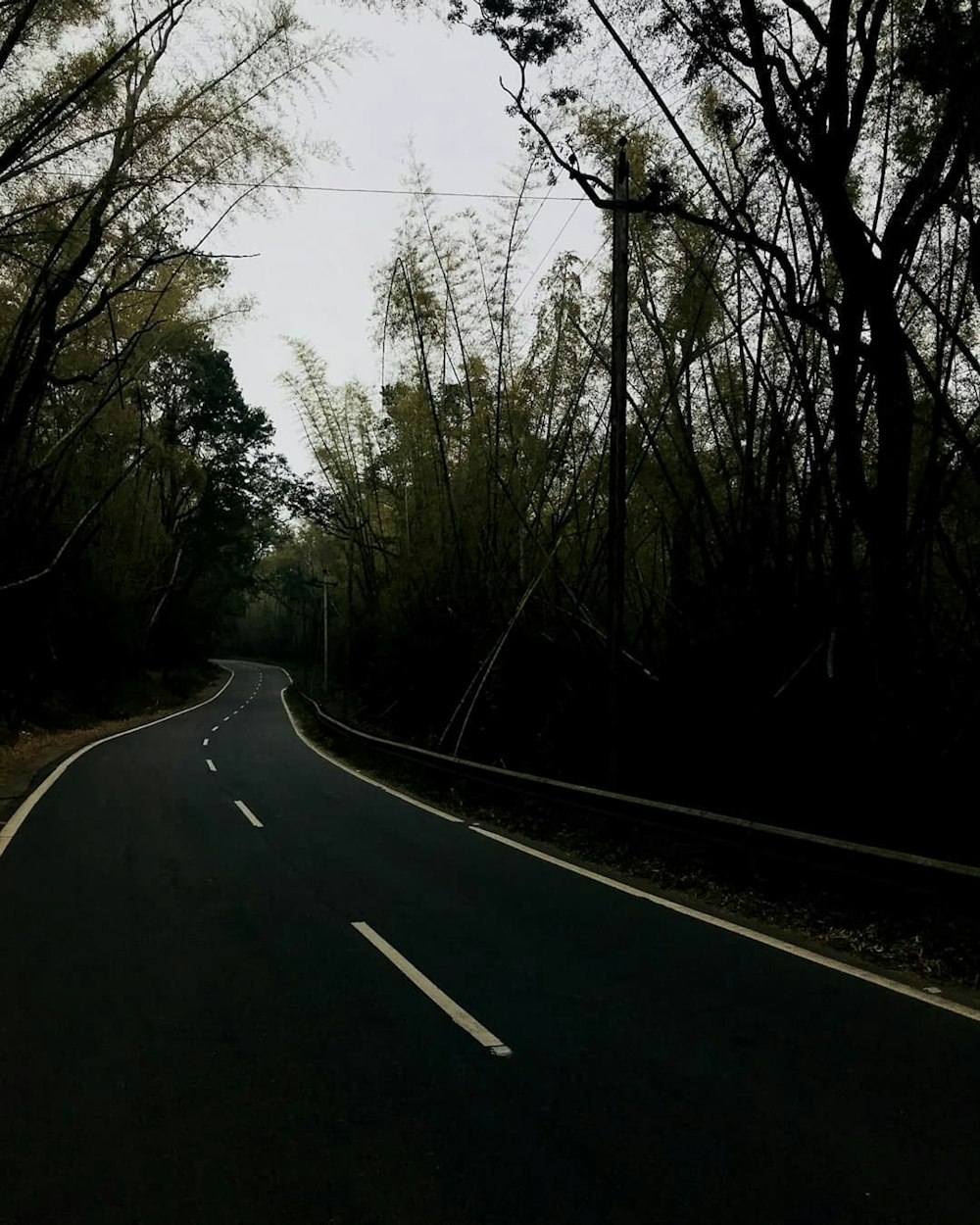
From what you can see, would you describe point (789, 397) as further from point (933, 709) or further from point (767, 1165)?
point (767, 1165)

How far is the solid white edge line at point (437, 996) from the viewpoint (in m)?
4.66

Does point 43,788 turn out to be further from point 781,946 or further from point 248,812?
point 781,946

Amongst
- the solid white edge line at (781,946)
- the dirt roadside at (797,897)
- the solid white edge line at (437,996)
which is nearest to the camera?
the solid white edge line at (437,996)

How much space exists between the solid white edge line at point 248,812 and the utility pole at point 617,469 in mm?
4047

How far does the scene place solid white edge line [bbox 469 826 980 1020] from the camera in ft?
17.2

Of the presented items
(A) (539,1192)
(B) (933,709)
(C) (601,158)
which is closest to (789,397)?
(B) (933,709)

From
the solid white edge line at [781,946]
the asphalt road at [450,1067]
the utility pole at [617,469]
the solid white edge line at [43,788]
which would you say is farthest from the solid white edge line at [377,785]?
the solid white edge line at [43,788]

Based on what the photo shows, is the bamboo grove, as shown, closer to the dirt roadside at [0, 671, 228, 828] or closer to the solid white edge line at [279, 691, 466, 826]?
the solid white edge line at [279, 691, 466, 826]

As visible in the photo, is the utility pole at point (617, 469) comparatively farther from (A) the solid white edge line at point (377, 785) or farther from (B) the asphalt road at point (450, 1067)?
(B) the asphalt road at point (450, 1067)

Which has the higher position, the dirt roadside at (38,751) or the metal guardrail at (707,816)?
the metal guardrail at (707,816)

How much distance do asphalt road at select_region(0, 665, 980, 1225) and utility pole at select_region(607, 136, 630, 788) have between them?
279 cm

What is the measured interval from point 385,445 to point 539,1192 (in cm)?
2329

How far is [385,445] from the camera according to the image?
2566 cm

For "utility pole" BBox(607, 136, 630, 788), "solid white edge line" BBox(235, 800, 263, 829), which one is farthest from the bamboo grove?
"solid white edge line" BBox(235, 800, 263, 829)
